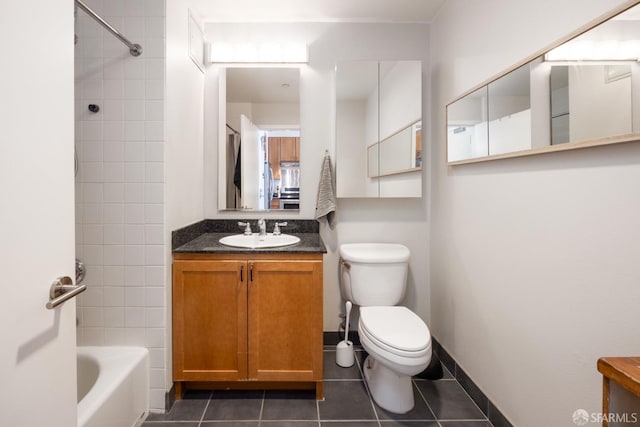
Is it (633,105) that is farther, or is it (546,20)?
(546,20)

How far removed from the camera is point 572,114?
1098 millimetres

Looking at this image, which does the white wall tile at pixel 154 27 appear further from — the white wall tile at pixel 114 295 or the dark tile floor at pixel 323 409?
the dark tile floor at pixel 323 409

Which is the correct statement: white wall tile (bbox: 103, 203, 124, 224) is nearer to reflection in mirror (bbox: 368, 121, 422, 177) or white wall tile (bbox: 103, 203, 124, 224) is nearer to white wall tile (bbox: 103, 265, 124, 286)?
white wall tile (bbox: 103, 265, 124, 286)

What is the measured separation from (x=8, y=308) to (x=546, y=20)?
1869 millimetres

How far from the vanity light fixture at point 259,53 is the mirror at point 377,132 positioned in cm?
34

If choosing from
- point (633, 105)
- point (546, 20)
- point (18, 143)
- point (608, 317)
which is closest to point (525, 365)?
point (608, 317)

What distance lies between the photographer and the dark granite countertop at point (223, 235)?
68.2 inches

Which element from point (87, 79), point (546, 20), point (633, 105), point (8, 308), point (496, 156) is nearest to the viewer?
point (8, 308)

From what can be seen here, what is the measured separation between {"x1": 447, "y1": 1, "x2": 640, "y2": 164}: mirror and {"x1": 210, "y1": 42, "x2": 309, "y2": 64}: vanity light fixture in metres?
1.25

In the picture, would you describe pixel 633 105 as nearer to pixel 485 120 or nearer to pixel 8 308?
pixel 485 120

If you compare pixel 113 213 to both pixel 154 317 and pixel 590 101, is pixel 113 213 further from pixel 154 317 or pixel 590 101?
pixel 590 101

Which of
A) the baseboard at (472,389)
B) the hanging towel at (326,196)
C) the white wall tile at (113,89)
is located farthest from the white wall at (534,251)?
the white wall tile at (113,89)

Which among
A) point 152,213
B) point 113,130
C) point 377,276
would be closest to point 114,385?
point 152,213

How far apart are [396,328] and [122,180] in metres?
1.58
